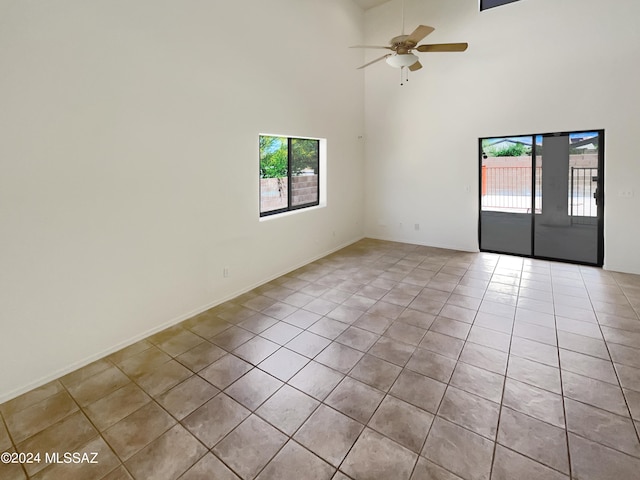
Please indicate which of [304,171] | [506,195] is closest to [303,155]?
[304,171]

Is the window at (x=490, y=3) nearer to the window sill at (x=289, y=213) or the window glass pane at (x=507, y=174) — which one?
the window glass pane at (x=507, y=174)

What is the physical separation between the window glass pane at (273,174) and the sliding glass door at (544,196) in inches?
140

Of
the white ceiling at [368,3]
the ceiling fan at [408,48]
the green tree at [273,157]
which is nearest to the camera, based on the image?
the ceiling fan at [408,48]

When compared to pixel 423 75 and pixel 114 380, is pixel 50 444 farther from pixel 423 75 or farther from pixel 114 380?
pixel 423 75

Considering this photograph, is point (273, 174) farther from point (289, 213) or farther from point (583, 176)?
point (583, 176)

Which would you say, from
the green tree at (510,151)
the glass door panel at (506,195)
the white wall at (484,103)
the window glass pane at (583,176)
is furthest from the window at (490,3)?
the window glass pane at (583,176)

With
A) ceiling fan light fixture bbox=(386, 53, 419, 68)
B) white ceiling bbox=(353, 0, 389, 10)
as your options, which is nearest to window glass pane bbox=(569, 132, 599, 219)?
ceiling fan light fixture bbox=(386, 53, 419, 68)

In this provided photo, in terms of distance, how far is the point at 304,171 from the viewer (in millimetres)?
5691

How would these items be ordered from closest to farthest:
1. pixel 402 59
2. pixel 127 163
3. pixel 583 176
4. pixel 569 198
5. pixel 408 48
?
pixel 127 163
pixel 408 48
pixel 402 59
pixel 583 176
pixel 569 198

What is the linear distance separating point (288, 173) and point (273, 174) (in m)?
0.39

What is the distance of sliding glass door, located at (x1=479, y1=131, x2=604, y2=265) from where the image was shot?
199 inches

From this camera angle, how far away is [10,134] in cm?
233

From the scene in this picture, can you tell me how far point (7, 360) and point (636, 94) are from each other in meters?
7.59

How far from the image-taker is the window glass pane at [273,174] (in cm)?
479
